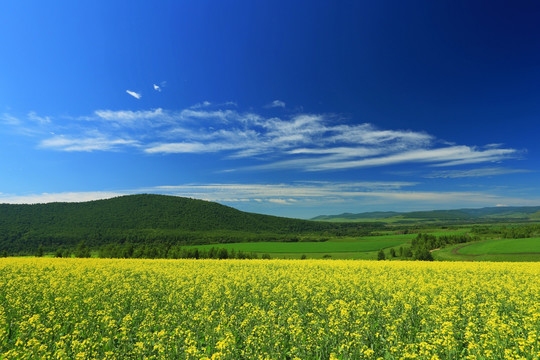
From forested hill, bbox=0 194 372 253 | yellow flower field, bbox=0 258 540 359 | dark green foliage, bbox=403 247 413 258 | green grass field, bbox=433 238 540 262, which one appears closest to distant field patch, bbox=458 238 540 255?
green grass field, bbox=433 238 540 262

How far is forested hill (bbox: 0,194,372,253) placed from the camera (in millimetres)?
109312

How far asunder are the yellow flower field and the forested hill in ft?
335

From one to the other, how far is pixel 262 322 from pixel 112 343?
4.63 m

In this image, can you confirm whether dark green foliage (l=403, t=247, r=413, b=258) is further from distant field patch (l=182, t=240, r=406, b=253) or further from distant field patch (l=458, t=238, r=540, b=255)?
distant field patch (l=182, t=240, r=406, b=253)

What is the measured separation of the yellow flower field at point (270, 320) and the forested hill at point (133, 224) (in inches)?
4020

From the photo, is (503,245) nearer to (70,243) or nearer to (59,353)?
(59,353)

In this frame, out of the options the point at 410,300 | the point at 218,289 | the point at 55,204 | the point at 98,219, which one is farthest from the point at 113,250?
the point at 55,204

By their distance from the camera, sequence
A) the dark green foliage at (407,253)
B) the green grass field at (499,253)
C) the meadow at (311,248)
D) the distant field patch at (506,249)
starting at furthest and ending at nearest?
1. the meadow at (311,248)
2. the dark green foliage at (407,253)
3. the distant field patch at (506,249)
4. the green grass field at (499,253)

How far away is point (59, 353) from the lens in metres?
6.12

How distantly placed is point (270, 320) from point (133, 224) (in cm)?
14139

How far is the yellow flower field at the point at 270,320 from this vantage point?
22.8 ft

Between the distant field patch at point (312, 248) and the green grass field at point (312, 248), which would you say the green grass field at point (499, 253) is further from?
the distant field patch at point (312, 248)

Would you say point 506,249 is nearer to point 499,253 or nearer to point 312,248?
point 499,253

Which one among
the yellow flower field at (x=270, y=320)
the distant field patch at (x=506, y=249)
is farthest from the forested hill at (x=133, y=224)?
the yellow flower field at (x=270, y=320)
